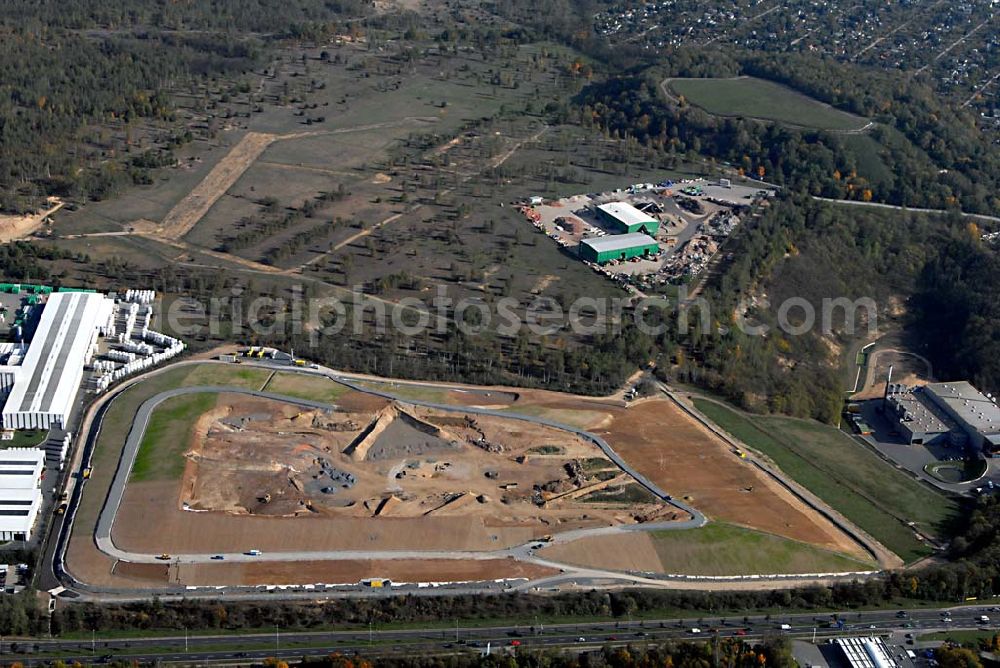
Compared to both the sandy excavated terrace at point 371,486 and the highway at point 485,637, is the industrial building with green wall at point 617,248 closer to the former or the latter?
the sandy excavated terrace at point 371,486

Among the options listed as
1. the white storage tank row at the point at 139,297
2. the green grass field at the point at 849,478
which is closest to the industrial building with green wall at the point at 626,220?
the green grass field at the point at 849,478

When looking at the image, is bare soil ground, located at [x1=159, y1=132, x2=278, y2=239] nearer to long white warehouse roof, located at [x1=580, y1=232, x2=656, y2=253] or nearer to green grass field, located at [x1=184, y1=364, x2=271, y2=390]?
green grass field, located at [x1=184, y1=364, x2=271, y2=390]

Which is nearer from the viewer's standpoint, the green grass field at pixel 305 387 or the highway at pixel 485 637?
the highway at pixel 485 637

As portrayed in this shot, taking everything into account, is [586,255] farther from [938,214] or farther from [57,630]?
[57,630]

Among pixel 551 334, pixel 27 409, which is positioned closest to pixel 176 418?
pixel 27 409

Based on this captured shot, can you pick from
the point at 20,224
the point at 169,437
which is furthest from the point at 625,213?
the point at 20,224

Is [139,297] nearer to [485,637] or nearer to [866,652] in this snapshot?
[485,637]
